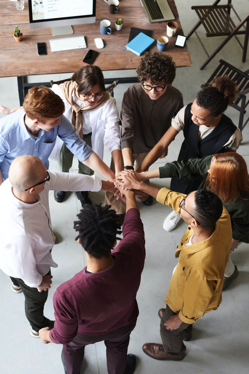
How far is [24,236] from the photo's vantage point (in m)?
1.82

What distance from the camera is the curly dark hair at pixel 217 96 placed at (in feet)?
7.12

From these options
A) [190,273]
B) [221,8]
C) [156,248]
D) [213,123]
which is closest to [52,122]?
[213,123]

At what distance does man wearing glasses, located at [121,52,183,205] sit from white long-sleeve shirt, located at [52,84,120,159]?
0.06 meters

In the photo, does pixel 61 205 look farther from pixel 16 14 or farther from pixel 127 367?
pixel 16 14

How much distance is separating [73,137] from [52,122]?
311 millimetres

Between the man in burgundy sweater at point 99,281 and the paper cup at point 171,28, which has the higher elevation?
the paper cup at point 171,28

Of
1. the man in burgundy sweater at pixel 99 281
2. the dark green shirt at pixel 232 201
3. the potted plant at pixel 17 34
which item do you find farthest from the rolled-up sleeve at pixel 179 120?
the potted plant at pixel 17 34

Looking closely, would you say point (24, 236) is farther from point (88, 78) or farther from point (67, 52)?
point (67, 52)

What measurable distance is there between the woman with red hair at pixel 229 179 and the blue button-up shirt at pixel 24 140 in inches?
25.4

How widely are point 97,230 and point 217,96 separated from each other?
3.97ft

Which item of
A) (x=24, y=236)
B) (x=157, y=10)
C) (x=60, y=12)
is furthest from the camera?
(x=157, y=10)

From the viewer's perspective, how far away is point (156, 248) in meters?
3.07

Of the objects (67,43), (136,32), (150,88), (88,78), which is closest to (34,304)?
(88,78)

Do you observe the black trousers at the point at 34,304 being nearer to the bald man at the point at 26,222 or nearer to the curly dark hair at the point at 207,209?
the bald man at the point at 26,222
